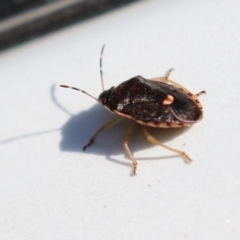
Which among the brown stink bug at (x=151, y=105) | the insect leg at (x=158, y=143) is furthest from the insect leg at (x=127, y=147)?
the insect leg at (x=158, y=143)

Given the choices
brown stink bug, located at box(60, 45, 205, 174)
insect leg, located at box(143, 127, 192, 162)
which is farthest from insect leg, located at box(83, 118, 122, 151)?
insect leg, located at box(143, 127, 192, 162)

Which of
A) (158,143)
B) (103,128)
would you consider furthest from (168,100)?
(103,128)

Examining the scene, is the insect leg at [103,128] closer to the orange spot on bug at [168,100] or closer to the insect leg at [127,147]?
the insect leg at [127,147]

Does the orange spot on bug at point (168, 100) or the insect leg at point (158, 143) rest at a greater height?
the orange spot on bug at point (168, 100)

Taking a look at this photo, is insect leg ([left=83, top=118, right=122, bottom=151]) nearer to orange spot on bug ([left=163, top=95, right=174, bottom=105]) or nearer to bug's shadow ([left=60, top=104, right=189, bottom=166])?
bug's shadow ([left=60, top=104, right=189, bottom=166])

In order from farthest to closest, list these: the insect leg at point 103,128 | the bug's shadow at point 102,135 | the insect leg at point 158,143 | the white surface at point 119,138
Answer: the insect leg at point 103,128 < the bug's shadow at point 102,135 < the insect leg at point 158,143 < the white surface at point 119,138

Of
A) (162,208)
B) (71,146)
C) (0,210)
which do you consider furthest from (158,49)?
(0,210)

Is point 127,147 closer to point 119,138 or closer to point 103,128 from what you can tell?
point 119,138
